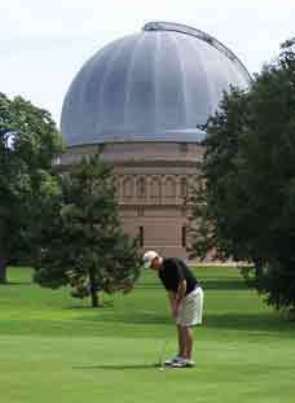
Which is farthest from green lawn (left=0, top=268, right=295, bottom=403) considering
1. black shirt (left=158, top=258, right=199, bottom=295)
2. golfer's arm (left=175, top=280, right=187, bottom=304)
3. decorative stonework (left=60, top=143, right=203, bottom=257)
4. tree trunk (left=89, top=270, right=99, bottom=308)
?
decorative stonework (left=60, top=143, right=203, bottom=257)

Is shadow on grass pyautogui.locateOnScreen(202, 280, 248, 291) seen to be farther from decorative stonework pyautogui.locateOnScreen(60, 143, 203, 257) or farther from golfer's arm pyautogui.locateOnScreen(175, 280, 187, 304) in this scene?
golfer's arm pyautogui.locateOnScreen(175, 280, 187, 304)

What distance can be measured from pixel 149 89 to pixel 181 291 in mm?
128787

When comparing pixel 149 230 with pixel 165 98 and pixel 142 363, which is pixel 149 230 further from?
pixel 142 363

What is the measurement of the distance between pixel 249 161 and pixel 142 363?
82.3 ft

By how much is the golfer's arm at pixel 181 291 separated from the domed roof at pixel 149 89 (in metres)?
124

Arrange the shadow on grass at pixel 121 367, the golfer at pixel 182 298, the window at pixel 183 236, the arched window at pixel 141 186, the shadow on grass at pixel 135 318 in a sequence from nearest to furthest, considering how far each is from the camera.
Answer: the shadow on grass at pixel 121 367 < the golfer at pixel 182 298 < the shadow on grass at pixel 135 318 < the window at pixel 183 236 < the arched window at pixel 141 186

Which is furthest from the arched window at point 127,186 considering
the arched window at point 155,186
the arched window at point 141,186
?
the arched window at point 155,186

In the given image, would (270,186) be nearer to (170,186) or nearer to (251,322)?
(251,322)

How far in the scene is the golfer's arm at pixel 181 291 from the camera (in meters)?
17.4

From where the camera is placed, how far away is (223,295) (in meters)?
63.2

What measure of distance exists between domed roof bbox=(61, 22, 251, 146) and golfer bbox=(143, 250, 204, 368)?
123683 millimetres

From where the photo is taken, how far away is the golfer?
1736cm

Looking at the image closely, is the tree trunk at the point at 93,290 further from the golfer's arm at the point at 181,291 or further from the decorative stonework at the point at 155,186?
the decorative stonework at the point at 155,186

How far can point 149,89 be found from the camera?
14538 cm
